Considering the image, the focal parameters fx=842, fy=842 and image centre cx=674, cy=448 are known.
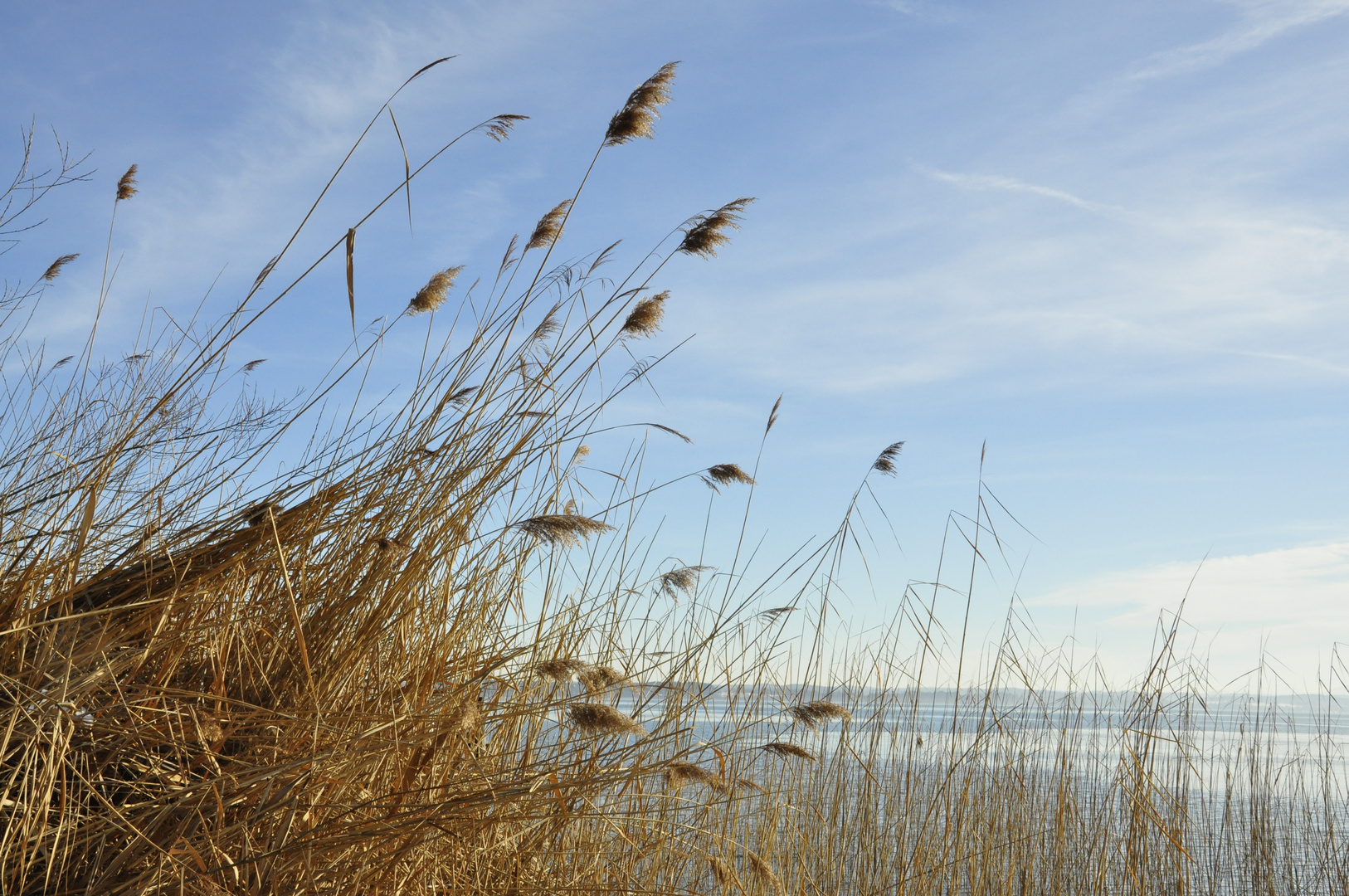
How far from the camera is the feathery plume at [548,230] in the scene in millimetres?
1998

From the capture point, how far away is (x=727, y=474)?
202 centimetres

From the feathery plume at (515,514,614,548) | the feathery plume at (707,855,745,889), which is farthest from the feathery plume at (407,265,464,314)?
the feathery plume at (707,855,745,889)

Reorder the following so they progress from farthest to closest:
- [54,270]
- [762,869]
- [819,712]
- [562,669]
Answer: [54,270] → [762,869] → [819,712] → [562,669]

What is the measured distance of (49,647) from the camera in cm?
133

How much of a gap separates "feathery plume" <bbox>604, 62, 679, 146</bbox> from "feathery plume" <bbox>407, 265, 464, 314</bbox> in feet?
1.94

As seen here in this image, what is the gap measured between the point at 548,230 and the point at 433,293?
35 cm

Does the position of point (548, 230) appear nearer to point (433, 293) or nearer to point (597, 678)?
point (433, 293)

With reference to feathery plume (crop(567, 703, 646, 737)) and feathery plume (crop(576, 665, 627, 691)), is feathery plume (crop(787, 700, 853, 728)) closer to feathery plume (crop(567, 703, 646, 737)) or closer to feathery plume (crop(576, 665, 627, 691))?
feathery plume (crop(576, 665, 627, 691))

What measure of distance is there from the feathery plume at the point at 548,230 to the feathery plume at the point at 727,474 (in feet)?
2.19

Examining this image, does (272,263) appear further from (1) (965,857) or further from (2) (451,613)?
(1) (965,857)

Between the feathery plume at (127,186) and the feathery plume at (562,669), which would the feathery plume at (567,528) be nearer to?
the feathery plume at (562,669)

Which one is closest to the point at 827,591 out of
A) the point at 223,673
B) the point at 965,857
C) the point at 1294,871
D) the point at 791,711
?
the point at 791,711

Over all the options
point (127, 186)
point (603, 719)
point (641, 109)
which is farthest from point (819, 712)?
point (127, 186)

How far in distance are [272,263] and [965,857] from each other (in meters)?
2.93
